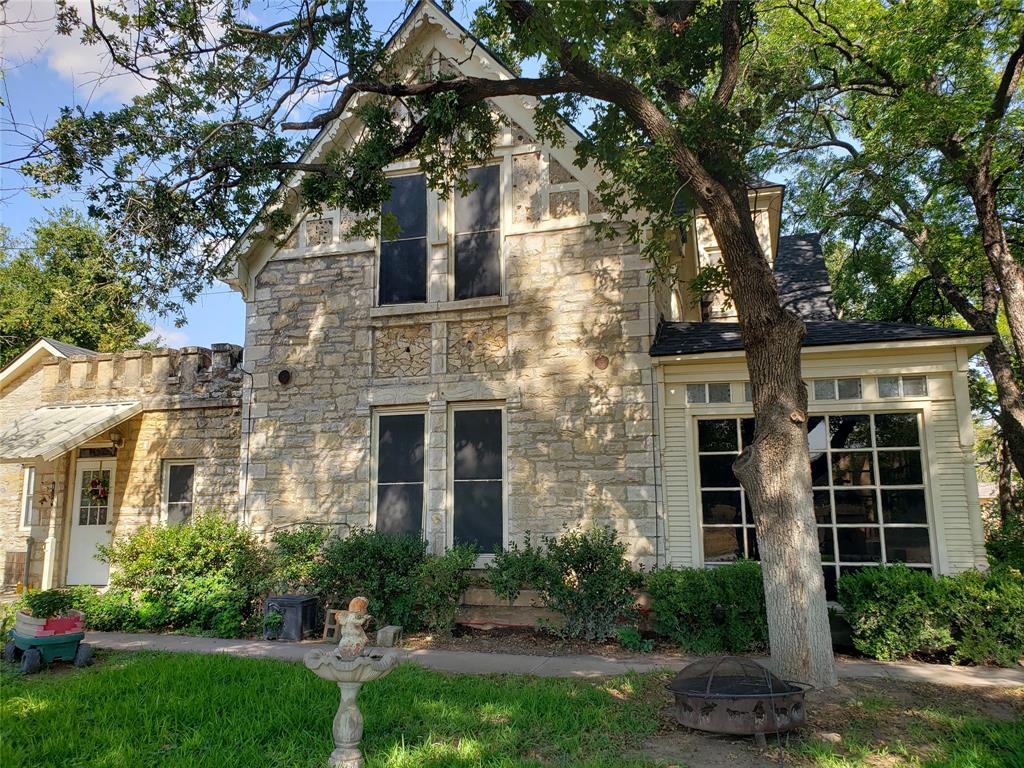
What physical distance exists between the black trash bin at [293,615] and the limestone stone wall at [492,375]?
1.31 metres

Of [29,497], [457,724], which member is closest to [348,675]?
[457,724]

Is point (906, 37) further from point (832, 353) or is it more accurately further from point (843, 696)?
point (843, 696)

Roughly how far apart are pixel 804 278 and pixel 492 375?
287 inches

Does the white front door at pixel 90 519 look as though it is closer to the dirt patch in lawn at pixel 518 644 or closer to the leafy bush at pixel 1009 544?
the dirt patch in lawn at pixel 518 644

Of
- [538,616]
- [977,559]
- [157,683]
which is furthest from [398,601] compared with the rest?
[977,559]

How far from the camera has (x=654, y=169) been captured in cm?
723

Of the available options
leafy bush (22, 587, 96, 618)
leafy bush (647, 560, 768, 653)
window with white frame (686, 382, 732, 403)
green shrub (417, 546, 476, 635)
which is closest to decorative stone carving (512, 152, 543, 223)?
window with white frame (686, 382, 732, 403)

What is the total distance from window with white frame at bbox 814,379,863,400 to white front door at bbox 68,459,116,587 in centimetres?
1218

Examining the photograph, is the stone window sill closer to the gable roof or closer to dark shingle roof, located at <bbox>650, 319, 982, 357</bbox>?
dark shingle roof, located at <bbox>650, 319, 982, 357</bbox>

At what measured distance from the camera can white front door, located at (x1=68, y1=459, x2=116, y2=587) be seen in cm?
1270

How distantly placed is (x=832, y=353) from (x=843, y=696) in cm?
448

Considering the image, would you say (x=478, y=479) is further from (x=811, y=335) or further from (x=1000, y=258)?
(x=1000, y=258)

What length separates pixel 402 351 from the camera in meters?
10.6

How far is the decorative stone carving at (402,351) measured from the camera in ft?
34.7
